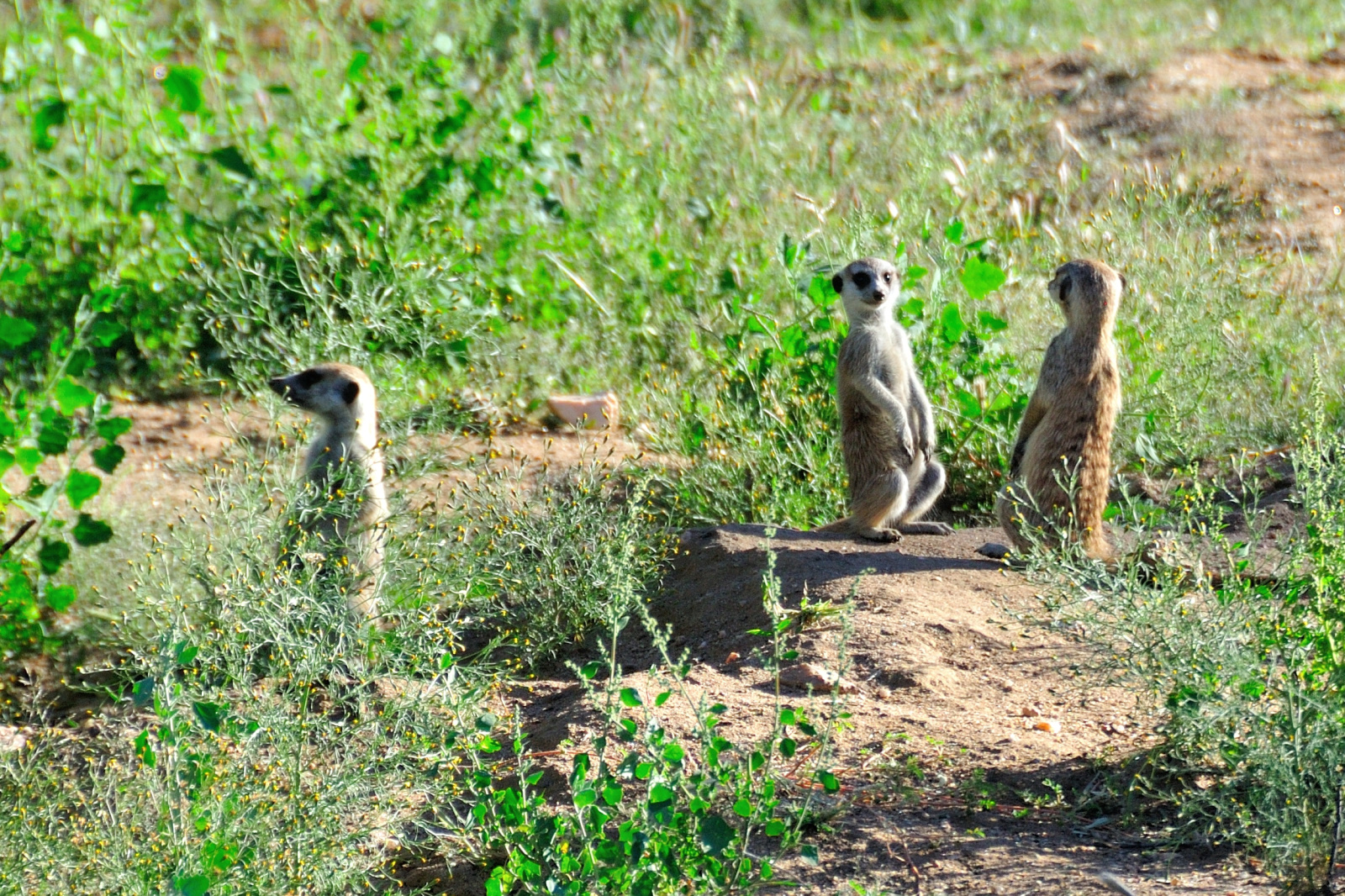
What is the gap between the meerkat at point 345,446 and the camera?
4500mm

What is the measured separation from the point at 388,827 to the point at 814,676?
Result: 1.23 meters

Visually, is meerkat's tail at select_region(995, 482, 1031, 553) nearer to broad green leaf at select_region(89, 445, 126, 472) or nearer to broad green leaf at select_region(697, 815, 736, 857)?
broad green leaf at select_region(697, 815, 736, 857)

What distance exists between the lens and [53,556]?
488cm

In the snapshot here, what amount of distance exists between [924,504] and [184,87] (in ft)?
12.0

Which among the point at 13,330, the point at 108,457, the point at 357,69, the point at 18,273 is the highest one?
the point at 357,69

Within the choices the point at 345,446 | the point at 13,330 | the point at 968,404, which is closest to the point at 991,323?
the point at 968,404

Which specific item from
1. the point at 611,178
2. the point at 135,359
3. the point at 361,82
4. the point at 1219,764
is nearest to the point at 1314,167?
the point at 611,178

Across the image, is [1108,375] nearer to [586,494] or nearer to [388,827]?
[586,494]

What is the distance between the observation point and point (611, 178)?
771cm

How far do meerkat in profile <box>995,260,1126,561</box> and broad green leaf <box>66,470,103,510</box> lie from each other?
303cm

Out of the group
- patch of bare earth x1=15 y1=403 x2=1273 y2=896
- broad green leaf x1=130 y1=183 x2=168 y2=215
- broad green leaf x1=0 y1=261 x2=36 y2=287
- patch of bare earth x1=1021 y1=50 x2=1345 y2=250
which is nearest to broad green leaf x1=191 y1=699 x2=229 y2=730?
patch of bare earth x1=15 y1=403 x2=1273 y2=896

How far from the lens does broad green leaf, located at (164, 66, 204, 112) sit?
241 inches

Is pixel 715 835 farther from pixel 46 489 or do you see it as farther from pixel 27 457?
pixel 46 489

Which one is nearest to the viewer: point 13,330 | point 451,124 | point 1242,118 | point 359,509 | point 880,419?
point 359,509
